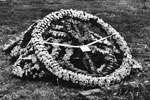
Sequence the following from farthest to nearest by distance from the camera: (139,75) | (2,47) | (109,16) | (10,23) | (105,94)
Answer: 1. (109,16)
2. (10,23)
3. (2,47)
4. (139,75)
5. (105,94)

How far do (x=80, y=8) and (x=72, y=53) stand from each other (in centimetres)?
669

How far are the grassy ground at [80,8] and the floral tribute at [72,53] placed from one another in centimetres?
23

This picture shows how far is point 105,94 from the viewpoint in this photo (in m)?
4.62

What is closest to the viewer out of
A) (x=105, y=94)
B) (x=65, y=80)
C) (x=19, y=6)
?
(x=105, y=94)

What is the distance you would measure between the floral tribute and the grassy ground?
0.23m

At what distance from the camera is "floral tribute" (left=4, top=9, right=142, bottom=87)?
522cm

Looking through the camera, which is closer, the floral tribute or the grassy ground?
the grassy ground

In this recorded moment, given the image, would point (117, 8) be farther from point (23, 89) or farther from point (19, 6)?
point (23, 89)

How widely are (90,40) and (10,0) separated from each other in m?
8.32

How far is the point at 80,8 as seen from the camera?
478 inches

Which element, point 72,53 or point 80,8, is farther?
point 80,8

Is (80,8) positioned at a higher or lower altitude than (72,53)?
higher

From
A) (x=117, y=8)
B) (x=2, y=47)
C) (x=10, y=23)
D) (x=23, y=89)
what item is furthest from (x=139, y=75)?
(x=117, y=8)

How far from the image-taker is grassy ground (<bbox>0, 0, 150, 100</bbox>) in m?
4.70
